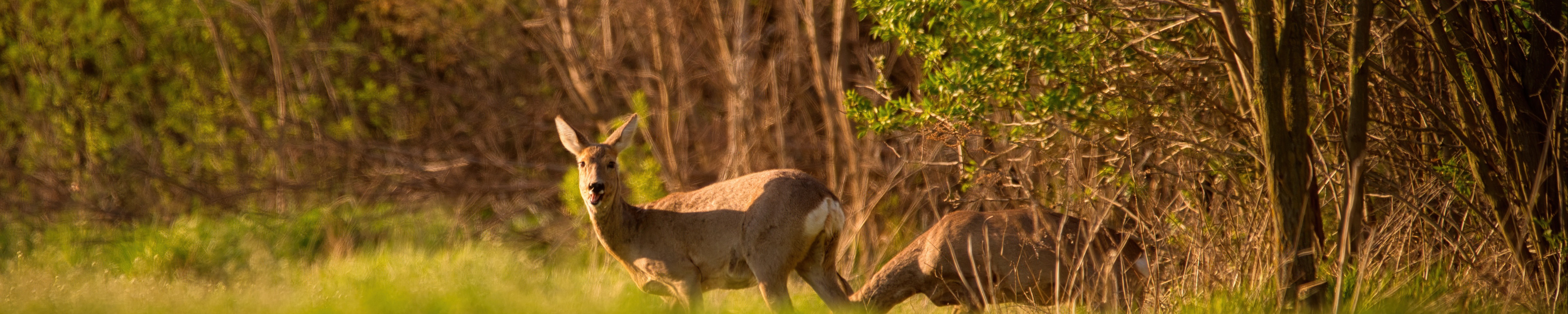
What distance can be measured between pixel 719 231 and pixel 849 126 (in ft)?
11.5

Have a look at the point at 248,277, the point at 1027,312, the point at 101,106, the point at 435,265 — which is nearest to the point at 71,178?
the point at 101,106

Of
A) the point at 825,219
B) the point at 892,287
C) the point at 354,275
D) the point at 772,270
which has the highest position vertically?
the point at 825,219

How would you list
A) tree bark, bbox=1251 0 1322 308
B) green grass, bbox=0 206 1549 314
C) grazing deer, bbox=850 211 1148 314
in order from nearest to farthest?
tree bark, bbox=1251 0 1322 308, green grass, bbox=0 206 1549 314, grazing deer, bbox=850 211 1148 314

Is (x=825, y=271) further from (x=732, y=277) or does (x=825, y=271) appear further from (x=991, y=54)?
(x=991, y=54)

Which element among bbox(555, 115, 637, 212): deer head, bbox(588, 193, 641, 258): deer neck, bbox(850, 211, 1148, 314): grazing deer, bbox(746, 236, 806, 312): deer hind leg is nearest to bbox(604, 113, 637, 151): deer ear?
bbox(555, 115, 637, 212): deer head

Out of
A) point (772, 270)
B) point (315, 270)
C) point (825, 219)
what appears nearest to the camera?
point (772, 270)

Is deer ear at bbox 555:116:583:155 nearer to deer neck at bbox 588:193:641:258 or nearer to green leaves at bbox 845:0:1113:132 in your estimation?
deer neck at bbox 588:193:641:258

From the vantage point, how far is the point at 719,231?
259 inches

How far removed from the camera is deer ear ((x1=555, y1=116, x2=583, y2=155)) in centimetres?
678

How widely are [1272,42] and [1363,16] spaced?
417 mm

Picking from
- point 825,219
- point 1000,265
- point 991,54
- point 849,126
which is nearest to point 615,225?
point 825,219

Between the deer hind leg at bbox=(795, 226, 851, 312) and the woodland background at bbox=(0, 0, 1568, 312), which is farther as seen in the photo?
the deer hind leg at bbox=(795, 226, 851, 312)

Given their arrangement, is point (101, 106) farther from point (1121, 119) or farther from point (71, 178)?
point (1121, 119)

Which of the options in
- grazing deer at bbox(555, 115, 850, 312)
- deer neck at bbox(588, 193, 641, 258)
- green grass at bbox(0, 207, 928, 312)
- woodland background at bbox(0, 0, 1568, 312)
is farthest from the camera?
deer neck at bbox(588, 193, 641, 258)
